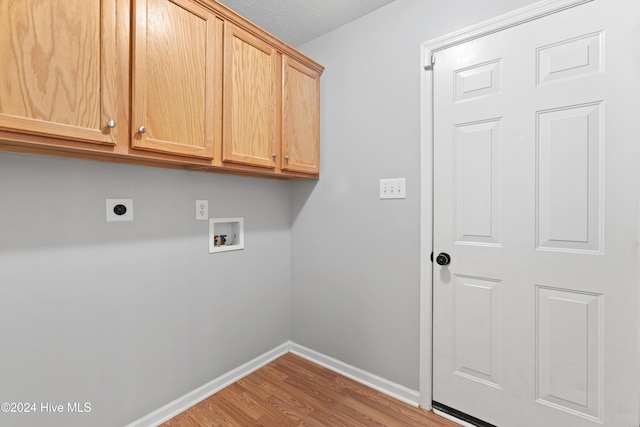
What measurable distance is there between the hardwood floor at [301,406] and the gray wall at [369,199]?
166 mm

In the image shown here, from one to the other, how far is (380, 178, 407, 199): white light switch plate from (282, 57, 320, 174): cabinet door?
525 mm

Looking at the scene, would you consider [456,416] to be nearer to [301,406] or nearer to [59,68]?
[301,406]

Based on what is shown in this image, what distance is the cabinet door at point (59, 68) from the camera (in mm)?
917

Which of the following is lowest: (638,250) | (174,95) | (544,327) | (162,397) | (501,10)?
(162,397)

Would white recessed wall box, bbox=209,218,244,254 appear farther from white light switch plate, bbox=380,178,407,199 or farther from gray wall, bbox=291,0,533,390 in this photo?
white light switch plate, bbox=380,178,407,199

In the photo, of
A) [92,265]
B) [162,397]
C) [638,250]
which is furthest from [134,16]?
[638,250]

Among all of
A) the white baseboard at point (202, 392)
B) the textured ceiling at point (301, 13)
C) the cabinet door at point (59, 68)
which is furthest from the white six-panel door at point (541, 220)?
the cabinet door at point (59, 68)

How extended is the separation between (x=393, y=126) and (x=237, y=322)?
5.36 feet

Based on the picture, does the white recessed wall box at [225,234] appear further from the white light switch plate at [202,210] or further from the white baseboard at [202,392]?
the white baseboard at [202,392]

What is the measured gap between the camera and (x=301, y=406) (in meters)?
1.68

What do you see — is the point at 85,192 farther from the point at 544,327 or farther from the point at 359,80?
the point at 544,327

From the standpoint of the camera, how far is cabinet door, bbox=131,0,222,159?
120 centimetres

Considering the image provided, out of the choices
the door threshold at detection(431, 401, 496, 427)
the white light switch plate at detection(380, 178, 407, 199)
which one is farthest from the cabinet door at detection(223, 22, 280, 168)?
the door threshold at detection(431, 401, 496, 427)

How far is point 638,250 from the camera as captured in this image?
1.15m
